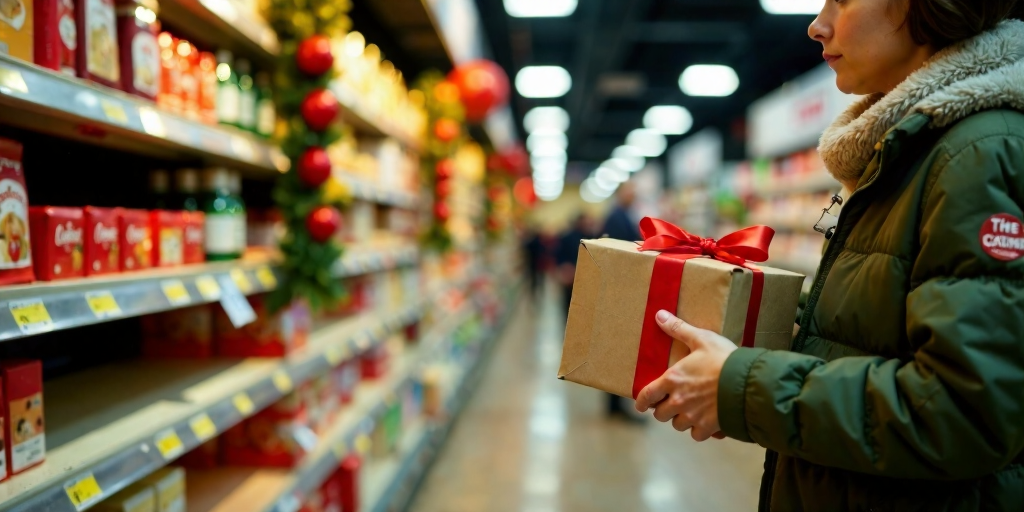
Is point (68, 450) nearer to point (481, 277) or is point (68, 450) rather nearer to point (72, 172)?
point (72, 172)

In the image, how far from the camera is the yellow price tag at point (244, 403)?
1.78 meters

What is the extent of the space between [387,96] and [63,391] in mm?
2239

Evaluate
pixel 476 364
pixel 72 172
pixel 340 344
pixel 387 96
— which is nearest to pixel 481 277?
pixel 476 364

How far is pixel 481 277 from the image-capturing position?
777 cm

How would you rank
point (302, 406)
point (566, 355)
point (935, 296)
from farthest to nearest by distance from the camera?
point (302, 406) < point (566, 355) < point (935, 296)

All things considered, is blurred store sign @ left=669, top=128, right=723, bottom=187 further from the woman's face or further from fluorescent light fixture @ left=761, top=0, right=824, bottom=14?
the woman's face

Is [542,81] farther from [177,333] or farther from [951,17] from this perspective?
[951,17]

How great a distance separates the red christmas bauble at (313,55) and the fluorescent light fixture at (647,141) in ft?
45.8

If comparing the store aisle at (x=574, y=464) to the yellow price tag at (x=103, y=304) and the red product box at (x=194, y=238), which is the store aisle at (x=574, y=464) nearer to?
the red product box at (x=194, y=238)

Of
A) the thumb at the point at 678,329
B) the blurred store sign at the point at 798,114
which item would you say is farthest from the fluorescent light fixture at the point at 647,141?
the thumb at the point at 678,329

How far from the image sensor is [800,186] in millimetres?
A: 6527

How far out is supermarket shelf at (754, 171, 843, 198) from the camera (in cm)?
583

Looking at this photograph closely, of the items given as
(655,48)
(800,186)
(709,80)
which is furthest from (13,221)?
(709,80)

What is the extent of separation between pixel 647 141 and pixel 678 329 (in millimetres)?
16605
